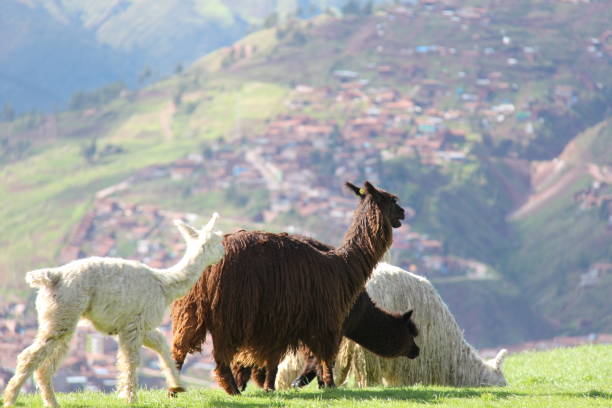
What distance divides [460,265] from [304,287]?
183 m

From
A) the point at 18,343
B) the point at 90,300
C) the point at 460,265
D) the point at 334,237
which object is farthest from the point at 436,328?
the point at 460,265

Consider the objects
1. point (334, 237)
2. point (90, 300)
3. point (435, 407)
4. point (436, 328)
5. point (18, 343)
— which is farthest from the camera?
point (334, 237)

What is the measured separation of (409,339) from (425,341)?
1.46 m

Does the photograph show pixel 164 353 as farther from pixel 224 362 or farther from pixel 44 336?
pixel 224 362

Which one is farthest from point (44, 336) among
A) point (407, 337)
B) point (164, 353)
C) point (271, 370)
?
point (407, 337)

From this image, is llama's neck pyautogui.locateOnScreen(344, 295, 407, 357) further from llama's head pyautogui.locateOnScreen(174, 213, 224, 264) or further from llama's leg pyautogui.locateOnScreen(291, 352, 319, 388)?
llama's head pyautogui.locateOnScreen(174, 213, 224, 264)

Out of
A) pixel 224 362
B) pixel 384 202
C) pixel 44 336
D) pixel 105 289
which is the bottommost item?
pixel 224 362

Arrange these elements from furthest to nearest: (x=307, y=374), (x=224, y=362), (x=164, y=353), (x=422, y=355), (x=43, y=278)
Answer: (x=422, y=355) → (x=307, y=374) → (x=224, y=362) → (x=164, y=353) → (x=43, y=278)

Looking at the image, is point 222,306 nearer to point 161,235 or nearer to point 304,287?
point 304,287

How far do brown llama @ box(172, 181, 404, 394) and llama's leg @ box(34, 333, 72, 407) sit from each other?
2081 millimetres

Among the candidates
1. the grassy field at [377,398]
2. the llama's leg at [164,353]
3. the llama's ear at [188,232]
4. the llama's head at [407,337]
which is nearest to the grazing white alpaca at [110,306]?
the llama's leg at [164,353]

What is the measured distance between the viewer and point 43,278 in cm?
947

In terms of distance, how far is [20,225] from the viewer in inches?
7525

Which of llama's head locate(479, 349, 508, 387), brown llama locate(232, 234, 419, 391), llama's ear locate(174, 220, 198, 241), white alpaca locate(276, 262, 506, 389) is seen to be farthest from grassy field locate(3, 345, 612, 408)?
white alpaca locate(276, 262, 506, 389)
